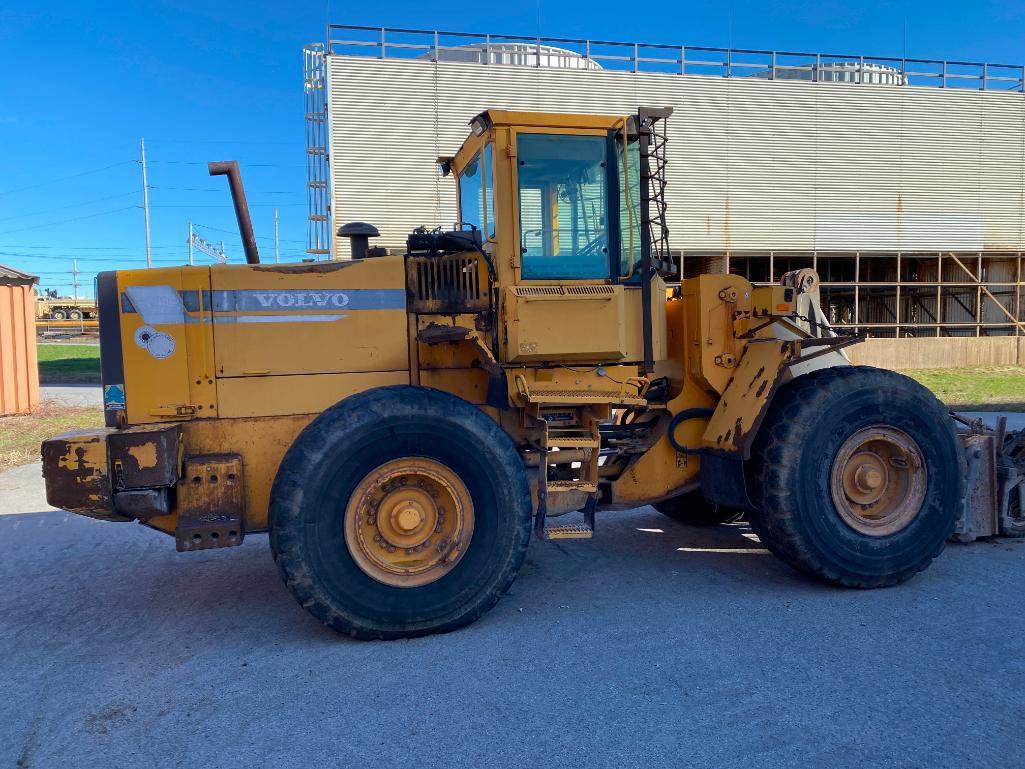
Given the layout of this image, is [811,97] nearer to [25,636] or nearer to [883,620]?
[883,620]

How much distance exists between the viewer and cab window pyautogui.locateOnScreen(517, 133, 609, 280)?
4.65 meters

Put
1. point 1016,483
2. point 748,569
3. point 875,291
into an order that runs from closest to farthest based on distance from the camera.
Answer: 1. point 748,569
2. point 1016,483
3. point 875,291

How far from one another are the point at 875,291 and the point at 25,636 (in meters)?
29.5

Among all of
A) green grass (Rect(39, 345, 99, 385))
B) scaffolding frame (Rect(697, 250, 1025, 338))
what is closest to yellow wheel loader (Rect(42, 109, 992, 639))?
scaffolding frame (Rect(697, 250, 1025, 338))

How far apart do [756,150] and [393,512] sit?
2226 centimetres

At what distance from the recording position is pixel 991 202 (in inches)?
980

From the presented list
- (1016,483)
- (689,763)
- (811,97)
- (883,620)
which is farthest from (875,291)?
(689,763)

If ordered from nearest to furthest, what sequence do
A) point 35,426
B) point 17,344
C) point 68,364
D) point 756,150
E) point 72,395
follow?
point 35,426
point 17,344
point 72,395
point 756,150
point 68,364

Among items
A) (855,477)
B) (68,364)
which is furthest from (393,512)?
(68,364)

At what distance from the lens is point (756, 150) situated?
2323cm

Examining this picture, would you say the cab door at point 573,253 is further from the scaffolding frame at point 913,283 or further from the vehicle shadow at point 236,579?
the scaffolding frame at point 913,283

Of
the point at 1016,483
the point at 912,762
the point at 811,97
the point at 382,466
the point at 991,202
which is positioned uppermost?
the point at 811,97

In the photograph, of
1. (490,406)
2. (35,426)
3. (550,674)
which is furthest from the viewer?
(35,426)

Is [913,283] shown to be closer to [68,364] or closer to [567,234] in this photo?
[567,234]
